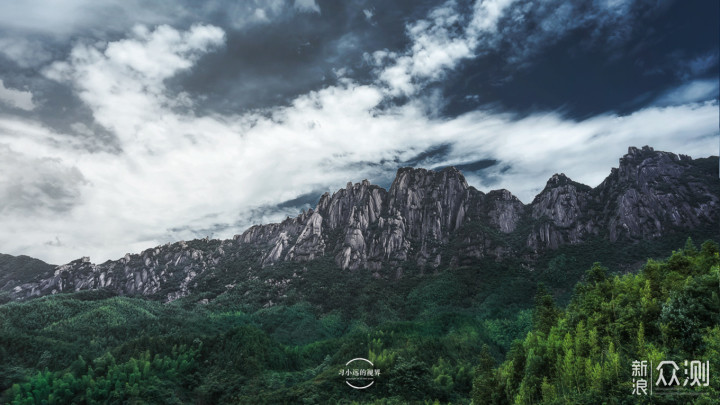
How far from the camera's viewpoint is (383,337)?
86.1 metres

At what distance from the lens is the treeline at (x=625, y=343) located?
21812 mm

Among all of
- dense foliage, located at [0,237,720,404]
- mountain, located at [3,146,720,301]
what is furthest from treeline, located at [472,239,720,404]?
mountain, located at [3,146,720,301]

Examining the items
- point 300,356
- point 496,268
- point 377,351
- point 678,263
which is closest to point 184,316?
point 300,356

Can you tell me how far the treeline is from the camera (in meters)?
21.8

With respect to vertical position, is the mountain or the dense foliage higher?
the mountain

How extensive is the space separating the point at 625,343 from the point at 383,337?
2481 inches

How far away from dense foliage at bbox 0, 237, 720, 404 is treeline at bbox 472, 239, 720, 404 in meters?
0.13

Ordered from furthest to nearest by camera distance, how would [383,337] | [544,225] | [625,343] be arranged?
1. [544,225]
2. [383,337]
3. [625,343]

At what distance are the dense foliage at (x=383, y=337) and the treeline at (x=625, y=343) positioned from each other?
5.0 inches

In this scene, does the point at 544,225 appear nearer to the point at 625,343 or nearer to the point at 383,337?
the point at 383,337

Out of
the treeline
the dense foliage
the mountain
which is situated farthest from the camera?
the mountain

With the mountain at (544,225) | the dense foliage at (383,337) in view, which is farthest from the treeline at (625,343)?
the mountain at (544,225)

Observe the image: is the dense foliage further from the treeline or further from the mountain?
the mountain

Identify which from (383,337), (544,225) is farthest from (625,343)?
(544,225)
